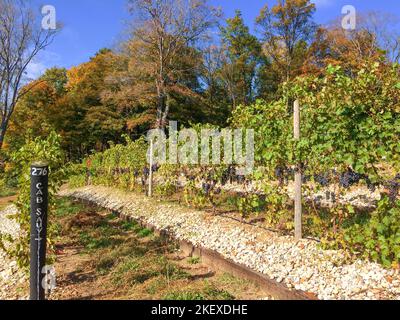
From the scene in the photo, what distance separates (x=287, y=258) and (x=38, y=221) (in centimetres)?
254

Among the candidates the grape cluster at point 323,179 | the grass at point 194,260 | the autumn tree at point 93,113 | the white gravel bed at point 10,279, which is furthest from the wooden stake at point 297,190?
the autumn tree at point 93,113

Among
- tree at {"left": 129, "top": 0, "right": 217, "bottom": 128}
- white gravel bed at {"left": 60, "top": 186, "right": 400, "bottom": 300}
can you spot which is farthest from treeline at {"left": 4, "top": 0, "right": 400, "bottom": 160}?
white gravel bed at {"left": 60, "top": 186, "right": 400, "bottom": 300}

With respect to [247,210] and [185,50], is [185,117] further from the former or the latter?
[247,210]

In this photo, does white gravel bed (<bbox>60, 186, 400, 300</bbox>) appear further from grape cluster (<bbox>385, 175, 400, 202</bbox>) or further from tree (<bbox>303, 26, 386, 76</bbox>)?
tree (<bbox>303, 26, 386, 76</bbox>)

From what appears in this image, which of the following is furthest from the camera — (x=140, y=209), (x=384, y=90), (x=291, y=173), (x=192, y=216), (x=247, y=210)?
(x=140, y=209)

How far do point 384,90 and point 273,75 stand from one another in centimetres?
2296

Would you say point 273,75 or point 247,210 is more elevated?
point 273,75

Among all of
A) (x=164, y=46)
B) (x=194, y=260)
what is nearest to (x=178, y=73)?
(x=164, y=46)

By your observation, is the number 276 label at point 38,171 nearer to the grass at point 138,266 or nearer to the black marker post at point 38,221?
the black marker post at point 38,221

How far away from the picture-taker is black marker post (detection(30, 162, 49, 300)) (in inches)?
104

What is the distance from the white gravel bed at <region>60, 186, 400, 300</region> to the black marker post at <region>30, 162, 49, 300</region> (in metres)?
2.14

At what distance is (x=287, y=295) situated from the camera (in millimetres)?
3250

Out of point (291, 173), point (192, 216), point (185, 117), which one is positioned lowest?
point (192, 216)
